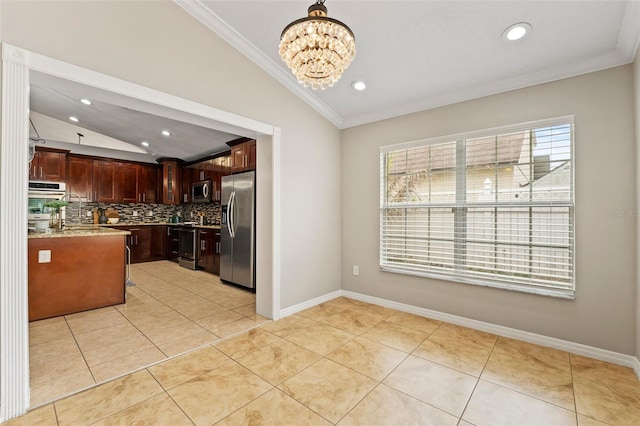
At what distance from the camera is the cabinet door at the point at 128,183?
22.8ft

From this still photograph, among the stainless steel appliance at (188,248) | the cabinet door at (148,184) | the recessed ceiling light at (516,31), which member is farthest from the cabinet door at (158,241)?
the recessed ceiling light at (516,31)

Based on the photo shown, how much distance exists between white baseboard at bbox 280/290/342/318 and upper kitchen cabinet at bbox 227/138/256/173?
7.15 feet

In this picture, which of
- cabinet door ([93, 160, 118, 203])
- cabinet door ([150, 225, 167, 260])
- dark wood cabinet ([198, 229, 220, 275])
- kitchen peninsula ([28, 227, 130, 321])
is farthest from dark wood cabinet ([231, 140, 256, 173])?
cabinet door ([93, 160, 118, 203])

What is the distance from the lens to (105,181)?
22.1 feet

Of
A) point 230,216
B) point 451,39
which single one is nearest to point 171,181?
point 230,216

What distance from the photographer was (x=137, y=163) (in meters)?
7.20

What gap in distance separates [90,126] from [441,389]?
24.4 ft

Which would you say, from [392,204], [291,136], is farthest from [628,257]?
[291,136]

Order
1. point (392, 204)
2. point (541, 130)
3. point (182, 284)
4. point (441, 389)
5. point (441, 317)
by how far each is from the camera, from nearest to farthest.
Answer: point (441, 389), point (541, 130), point (441, 317), point (392, 204), point (182, 284)

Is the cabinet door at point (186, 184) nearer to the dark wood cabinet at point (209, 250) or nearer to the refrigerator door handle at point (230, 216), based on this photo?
the dark wood cabinet at point (209, 250)

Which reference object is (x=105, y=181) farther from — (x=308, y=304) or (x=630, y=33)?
(x=630, y=33)

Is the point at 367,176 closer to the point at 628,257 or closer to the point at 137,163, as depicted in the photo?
the point at 628,257

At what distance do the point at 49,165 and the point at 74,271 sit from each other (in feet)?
12.8

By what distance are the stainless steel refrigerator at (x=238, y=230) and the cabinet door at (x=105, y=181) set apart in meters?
3.85
